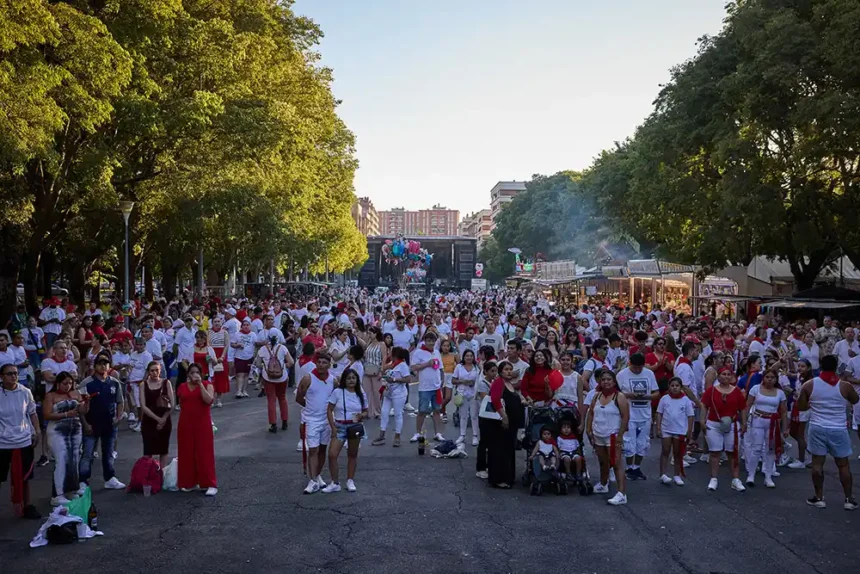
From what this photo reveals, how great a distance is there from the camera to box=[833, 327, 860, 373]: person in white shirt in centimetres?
1439

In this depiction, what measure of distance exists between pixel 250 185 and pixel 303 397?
57.7 feet

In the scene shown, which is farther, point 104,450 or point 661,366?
point 661,366

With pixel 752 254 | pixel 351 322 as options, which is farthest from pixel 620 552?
pixel 752 254

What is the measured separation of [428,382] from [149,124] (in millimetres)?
11596

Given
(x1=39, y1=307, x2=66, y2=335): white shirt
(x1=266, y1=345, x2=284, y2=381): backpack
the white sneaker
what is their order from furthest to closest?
1. (x1=39, y1=307, x2=66, y2=335): white shirt
2. (x1=266, y1=345, x2=284, y2=381): backpack
3. the white sneaker

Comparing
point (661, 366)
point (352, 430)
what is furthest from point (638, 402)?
point (352, 430)

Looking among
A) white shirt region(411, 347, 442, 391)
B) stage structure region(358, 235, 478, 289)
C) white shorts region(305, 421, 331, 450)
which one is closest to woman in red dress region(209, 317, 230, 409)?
white shirt region(411, 347, 442, 391)

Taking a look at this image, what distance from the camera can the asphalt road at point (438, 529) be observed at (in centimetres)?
676

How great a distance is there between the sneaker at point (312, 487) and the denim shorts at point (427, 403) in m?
2.99

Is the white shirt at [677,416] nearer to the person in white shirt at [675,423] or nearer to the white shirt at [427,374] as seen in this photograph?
the person in white shirt at [675,423]

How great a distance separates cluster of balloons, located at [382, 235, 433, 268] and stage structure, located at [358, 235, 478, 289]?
34.9 inches

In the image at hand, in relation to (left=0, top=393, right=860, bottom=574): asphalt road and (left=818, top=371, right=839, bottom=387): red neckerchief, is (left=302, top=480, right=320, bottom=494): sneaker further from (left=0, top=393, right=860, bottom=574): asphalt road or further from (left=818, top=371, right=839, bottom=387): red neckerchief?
(left=818, top=371, right=839, bottom=387): red neckerchief

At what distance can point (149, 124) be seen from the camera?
19.8m

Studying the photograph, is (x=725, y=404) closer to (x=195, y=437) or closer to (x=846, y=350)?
(x=195, y=437)
